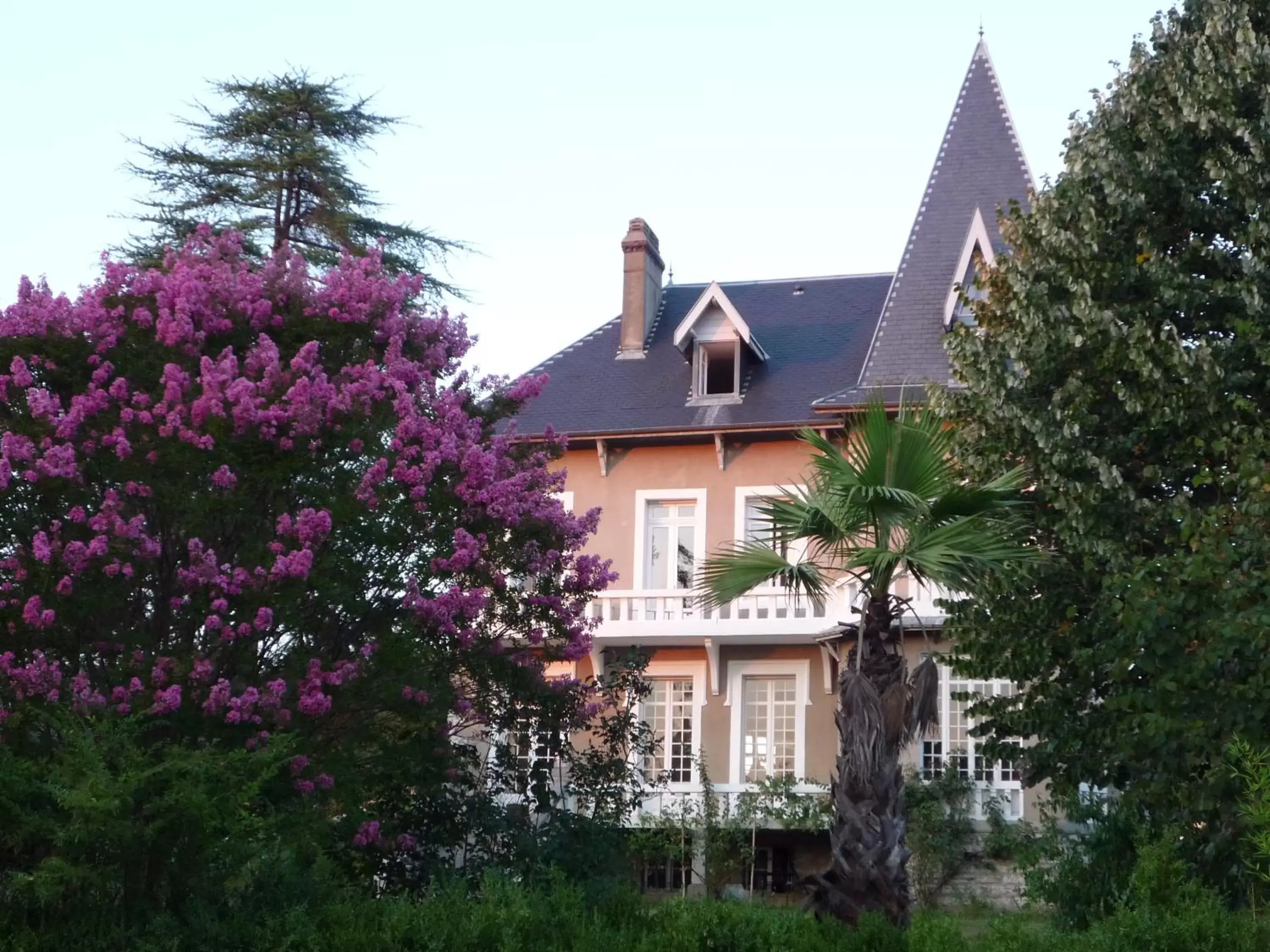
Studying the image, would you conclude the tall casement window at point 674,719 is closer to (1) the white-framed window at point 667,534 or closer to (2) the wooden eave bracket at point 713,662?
(2) the wooden eave bracket at point 713,662

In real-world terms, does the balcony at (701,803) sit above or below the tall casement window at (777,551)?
below

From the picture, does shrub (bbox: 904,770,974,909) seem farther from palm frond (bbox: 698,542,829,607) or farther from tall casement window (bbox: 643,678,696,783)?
palm frond (bbox: 698,542,829,607)

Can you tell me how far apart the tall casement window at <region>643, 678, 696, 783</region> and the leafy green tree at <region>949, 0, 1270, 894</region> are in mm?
10419

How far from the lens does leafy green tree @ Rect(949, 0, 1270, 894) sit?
50.1ft

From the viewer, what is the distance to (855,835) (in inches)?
448

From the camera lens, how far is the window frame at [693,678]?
26.0m

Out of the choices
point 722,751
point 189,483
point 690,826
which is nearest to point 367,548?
point 189,483

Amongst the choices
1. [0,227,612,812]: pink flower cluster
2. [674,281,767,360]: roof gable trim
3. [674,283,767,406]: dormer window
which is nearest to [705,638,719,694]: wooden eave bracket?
[674,283,767,406]: dormer window

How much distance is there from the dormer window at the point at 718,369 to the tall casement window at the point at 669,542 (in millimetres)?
2108

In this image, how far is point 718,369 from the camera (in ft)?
89.8

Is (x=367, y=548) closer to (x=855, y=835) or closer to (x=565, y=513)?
(x=565, y=513)

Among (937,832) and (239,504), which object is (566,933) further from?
(937,832)

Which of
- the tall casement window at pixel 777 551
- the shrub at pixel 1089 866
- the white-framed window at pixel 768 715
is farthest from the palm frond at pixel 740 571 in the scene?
the white-framed window at pixel 768 715

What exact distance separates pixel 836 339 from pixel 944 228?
2.80 m
